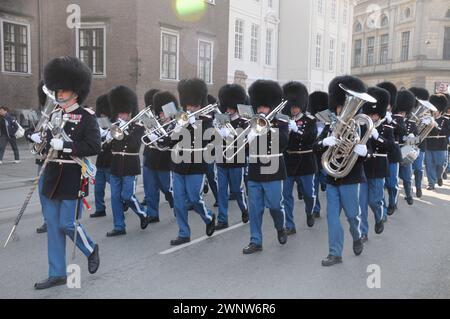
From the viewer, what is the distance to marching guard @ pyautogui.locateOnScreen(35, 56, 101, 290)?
500 cm

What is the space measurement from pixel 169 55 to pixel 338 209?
18.7 m

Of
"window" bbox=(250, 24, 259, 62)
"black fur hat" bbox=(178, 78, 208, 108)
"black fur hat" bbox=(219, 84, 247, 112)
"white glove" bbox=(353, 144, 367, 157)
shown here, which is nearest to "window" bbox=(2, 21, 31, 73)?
"black fur hat" bbox=(219, 84, 247, 112)

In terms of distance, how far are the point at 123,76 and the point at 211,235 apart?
15.3 meters

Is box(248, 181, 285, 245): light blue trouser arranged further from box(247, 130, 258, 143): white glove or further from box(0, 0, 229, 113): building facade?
box(0, 0, 229, 113): building facade

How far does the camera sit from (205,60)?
84.5ft

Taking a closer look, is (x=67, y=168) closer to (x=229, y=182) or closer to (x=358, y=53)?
(x=229, y=182)

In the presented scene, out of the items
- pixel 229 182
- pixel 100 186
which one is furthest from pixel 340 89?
pixel 100 186

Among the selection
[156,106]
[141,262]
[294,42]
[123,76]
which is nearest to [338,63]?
[294,42]

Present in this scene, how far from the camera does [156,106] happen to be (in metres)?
8.47

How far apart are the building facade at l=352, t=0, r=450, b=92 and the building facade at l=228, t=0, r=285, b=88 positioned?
1953 cm

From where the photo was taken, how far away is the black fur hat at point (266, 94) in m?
6.66

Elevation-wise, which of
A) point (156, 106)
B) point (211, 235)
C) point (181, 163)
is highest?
point (156, 106)

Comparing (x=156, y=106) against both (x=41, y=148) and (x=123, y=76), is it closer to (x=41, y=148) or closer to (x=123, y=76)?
(x=41, y=148)

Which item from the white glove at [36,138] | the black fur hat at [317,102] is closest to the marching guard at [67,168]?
the white glove at [36,138]
